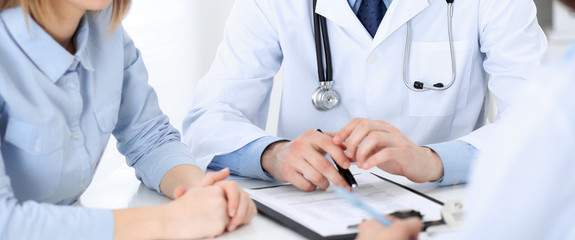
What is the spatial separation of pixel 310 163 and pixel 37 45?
500 millimetres

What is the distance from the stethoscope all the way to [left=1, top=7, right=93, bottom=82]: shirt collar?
24.6 inches

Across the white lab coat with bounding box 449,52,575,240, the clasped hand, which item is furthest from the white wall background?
the white lab coat with bounding box 449,52,575,240

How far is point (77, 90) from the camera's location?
115cm

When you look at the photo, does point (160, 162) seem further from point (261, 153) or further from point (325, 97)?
point (325, 97)

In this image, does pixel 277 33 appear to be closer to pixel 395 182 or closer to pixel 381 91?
pixel 381 91

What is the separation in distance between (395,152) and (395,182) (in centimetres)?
7

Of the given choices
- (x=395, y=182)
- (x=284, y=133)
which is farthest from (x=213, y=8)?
(x=395, y=182)

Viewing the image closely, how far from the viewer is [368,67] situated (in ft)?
5.18

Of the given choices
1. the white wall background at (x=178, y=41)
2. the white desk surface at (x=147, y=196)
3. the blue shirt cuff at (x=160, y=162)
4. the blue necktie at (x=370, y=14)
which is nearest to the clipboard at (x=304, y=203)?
the white desk surface at (x=147, y=196)

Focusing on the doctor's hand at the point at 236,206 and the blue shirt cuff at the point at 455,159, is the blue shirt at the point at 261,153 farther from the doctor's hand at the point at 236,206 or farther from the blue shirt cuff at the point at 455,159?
the doctor's hand at the point at 236,206

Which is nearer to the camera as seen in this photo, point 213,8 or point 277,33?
point 277,33

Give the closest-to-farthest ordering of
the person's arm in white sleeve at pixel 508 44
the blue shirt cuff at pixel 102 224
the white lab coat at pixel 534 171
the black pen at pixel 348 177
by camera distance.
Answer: the white lab coat at pixel 534 171 < the blue shirt cuff at pixel 102 224 < the black pen at pixel 348 177 < the person's arm in white sleeve at pixel 508 44

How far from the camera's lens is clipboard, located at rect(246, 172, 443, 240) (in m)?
0.97

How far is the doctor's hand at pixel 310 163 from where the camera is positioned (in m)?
1.19
